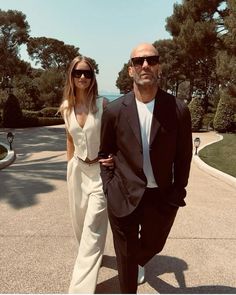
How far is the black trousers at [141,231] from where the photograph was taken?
2746mm

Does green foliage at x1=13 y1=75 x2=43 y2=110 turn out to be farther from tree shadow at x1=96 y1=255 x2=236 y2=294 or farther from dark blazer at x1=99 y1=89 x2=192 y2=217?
dark blazer at x1=99 y1=89 x2=192 y2=217

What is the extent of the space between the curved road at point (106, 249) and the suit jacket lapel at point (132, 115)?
5.49ft

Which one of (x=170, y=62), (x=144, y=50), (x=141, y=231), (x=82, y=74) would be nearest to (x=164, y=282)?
(x=141, y=231)

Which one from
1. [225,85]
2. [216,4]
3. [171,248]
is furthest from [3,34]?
[171,248]

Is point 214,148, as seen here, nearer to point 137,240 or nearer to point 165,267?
point 165,267

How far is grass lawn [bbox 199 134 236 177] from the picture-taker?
10.9 metres

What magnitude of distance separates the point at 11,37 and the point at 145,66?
1988 inches

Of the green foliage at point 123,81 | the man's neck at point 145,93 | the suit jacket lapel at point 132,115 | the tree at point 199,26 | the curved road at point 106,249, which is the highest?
the tree at point 199,26

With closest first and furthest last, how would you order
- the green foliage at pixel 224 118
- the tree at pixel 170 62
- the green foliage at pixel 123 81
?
the green foliage at pixel 224 118, the tree at pixel 170 62, the green foliage at pixel 123 81

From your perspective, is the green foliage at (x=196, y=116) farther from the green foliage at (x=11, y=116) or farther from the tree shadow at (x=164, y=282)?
the tree shadow at (x=164, y=282)

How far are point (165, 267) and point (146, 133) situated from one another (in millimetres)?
2004

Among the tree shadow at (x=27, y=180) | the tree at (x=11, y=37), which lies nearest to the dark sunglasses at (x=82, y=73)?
the tree shadow at (x=27, y=180)

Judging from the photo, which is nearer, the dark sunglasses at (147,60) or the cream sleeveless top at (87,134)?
the dark sunglasses at (147,60)

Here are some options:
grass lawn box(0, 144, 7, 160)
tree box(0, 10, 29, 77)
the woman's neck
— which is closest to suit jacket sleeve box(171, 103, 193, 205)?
the woman's neck
